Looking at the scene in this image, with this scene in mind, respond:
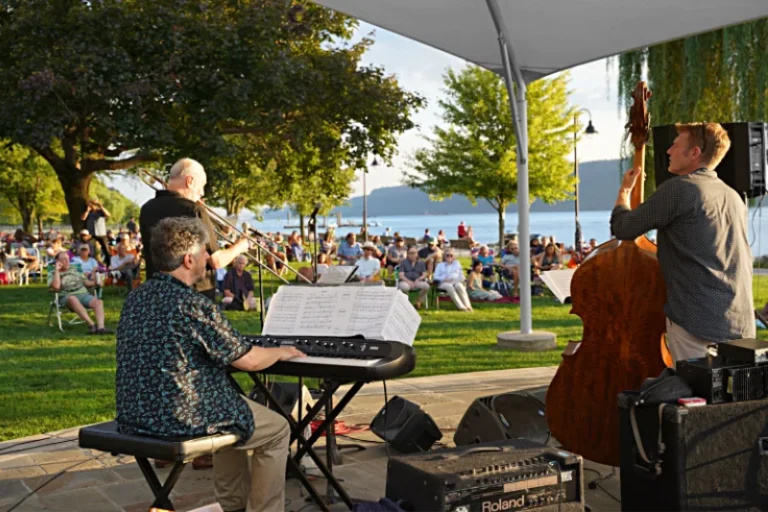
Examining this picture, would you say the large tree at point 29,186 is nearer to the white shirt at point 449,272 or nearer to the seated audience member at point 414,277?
the seated audience member at point 414,277

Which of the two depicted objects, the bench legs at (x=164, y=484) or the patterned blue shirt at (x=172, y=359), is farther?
the bench legs at (x=164, y=484)

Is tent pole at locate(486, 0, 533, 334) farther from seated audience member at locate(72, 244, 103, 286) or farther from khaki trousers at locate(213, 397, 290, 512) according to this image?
seated audience member at locate(72, 244, 103, 286)

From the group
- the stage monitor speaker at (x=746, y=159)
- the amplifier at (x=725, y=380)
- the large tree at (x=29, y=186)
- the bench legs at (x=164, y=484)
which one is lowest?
the bench legs at (x=164, y=484)

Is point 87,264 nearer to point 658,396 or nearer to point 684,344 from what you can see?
point 684,344

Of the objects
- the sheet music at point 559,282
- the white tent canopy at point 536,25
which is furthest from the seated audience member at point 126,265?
the sheet music at point 559,282

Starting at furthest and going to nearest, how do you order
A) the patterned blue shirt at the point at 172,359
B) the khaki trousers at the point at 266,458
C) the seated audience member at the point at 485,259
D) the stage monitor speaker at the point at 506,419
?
the seated audience member at the point at 485,259 → the stage monitor speaker at the point at 506,419 → the khaki trousers at the point at 266,458 → the patterned blue shirt at the point at 172,359

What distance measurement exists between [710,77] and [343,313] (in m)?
9.95

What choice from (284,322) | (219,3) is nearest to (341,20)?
(219,3)

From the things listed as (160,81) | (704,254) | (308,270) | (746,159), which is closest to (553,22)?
(746,159)

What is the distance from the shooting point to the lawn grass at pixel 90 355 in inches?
252

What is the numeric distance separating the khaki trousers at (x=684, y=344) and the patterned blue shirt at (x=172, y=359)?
6.14 ft

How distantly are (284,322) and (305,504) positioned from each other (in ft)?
3.17

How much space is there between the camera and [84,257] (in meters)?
13.0

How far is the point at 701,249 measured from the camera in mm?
3549
